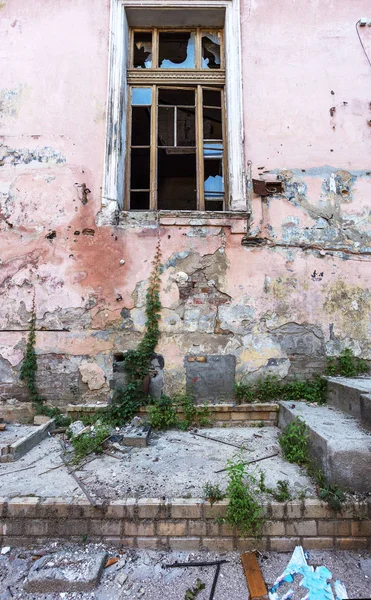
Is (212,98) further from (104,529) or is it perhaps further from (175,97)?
(104,529)

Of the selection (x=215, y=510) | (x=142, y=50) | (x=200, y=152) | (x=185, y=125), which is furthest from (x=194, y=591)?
(x=142, y=50)

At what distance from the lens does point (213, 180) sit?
4379 millimetres

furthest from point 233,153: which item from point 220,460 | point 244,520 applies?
point 244,520

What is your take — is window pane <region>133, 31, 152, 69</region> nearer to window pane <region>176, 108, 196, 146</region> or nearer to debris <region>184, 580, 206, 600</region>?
window pane <region>176, 108, 196, 146</region>

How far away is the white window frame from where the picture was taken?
13.3 ft

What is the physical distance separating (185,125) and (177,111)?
21 cm

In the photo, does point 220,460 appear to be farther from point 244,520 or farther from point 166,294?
point 166,294

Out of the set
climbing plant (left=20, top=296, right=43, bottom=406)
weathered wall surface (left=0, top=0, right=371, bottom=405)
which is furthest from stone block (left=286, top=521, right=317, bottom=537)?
climbing plant (left=20, top=296, right=43, bottom=406)

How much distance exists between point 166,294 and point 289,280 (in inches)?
55.7

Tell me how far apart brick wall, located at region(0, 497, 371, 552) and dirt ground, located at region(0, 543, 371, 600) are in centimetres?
6

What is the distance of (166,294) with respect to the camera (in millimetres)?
3889

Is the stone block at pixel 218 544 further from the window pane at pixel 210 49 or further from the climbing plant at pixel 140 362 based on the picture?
the window pane at pixel 210 49

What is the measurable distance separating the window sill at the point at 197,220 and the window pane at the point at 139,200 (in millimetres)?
465

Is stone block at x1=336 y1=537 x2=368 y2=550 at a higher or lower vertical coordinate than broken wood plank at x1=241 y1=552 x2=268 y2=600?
higher
